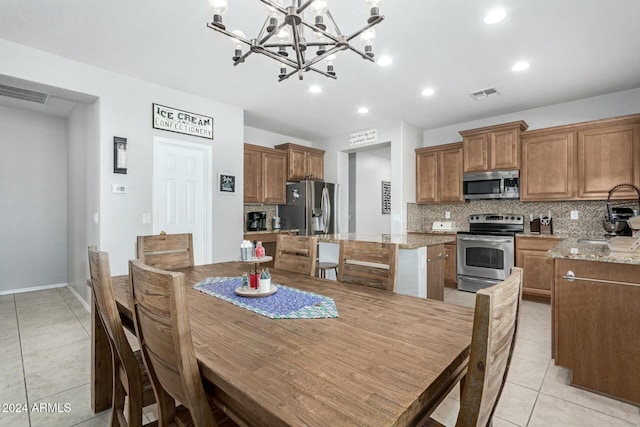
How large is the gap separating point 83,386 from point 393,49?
12.0ft

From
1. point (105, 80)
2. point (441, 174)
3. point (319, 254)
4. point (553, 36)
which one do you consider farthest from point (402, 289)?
point (105, 80)

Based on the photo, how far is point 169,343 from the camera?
0.85 meters

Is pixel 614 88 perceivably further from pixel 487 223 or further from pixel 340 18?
pixel 340 18

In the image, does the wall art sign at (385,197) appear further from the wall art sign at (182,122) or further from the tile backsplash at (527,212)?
the wall art sign at (182,122)

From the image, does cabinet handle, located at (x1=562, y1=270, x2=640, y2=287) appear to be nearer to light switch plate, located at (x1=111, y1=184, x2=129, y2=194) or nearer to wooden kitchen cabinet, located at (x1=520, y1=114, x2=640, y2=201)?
wooden kitchen cabinet, located at (x1=520, y1=114, x2=640, y2=201)

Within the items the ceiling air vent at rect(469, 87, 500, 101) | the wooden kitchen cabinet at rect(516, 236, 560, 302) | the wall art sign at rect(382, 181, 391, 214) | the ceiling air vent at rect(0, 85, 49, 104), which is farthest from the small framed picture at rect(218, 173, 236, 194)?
the wall art sign at rect(382, 181, 391, 214)

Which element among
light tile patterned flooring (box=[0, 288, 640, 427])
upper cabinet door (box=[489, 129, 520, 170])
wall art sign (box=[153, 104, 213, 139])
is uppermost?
wall art sign (box=[153, 104, 213, 139])

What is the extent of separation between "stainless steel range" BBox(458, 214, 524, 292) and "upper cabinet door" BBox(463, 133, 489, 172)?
81cm

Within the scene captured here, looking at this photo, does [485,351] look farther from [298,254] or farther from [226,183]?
[226,183]

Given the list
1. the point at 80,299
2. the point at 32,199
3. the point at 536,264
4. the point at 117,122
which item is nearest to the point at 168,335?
the point at 117,122

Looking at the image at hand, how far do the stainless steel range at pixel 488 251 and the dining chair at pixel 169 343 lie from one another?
167 inches

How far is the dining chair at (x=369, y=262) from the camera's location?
5.64 feet

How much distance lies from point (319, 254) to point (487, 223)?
2875mm

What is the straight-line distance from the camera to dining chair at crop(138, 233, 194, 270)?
89.2 inches
